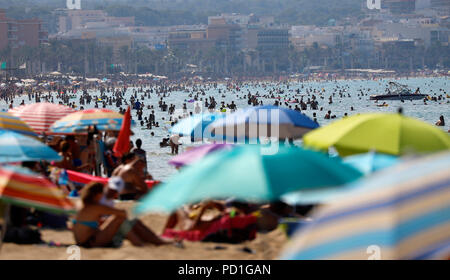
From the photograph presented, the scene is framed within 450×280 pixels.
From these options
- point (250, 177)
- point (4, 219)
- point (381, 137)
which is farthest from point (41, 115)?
point (250, 177)

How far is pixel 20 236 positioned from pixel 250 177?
11.4 feet

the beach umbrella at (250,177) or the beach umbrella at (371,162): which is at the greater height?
the beach umbrella at (250,177)

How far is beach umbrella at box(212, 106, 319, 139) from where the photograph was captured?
12.1 m

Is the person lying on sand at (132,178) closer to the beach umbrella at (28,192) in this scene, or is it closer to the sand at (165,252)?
the sand at (165,252)

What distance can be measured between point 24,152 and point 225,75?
565ft

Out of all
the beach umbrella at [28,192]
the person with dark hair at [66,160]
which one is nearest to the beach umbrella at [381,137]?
the beach umbrella at [28,192]

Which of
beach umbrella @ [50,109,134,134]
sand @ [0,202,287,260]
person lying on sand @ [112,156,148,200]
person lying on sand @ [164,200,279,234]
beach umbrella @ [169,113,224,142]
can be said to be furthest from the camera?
beach umbrella @ [50,109,134,134]

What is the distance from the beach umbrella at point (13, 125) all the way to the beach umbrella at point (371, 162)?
287 inches

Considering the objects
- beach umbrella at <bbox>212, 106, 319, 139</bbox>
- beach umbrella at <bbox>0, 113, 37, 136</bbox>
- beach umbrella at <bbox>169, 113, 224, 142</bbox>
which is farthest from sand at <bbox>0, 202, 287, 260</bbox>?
beach umbrella at <bbox>169, 113, 224, 142</bbox>

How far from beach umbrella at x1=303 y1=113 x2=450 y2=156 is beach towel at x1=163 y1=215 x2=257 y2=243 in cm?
111

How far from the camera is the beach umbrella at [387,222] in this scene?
445 centimetres

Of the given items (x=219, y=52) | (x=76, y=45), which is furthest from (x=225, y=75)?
(x=76, y=45)

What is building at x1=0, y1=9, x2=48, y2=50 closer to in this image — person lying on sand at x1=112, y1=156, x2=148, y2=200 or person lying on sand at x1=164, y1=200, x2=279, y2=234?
person lying on sand at x1=112, y1=156, x2=148, y2=200
